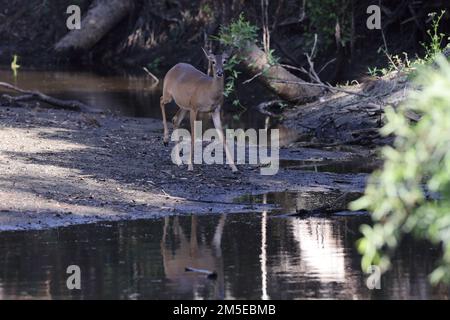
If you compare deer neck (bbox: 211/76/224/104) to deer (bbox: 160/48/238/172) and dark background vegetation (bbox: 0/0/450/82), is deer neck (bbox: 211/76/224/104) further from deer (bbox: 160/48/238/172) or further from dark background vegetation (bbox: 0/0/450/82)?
dark background vegetation (bbox: 0/0/450/82)

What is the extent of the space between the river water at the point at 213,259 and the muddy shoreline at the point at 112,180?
0.51 metres

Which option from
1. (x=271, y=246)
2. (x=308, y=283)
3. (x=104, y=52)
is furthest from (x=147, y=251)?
(x=104, y=52)

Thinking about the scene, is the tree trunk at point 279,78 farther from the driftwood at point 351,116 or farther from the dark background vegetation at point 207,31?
the dark background vegetation at point 207,31

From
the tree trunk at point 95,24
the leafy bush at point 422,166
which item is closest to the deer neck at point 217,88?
the leafy bush at point 422,166

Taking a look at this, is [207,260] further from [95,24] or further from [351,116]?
[95,24]

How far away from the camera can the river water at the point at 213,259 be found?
28.0 feet

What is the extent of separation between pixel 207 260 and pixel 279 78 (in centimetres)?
1213

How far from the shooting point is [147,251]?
10.0m

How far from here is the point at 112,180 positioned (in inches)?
522

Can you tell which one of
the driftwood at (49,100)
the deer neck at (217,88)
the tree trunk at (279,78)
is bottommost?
the deer neck at (217,88)

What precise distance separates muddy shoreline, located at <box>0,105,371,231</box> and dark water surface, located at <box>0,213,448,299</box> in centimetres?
55

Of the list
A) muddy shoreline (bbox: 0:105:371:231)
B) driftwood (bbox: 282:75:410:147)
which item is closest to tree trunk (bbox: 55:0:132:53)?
driftwood (bbox: 282:75:410:147)
